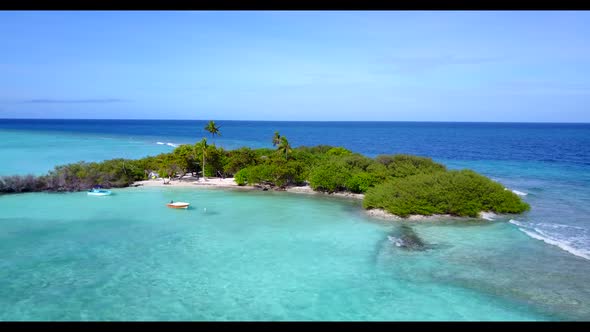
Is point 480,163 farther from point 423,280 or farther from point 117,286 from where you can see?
point 117,286

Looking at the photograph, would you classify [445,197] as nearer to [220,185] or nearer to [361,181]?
[361,181]

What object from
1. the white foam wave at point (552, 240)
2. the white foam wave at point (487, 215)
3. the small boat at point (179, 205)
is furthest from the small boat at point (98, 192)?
the white foam wave at point (552, 240)

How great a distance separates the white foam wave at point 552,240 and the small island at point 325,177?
12.1ft

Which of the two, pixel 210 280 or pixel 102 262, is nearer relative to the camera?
pixel 210 280

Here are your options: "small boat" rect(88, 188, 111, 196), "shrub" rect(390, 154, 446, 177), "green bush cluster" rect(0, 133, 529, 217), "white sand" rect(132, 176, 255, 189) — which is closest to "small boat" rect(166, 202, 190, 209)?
"small boat" rect(88, 188, 111, 196)

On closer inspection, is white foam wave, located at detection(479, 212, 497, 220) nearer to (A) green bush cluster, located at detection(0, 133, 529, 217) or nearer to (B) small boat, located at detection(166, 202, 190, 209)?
(A) green bush cluster, located at detection(0, 133, 529, 217)

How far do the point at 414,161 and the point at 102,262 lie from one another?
30.8 meters

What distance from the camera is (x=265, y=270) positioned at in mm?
21109

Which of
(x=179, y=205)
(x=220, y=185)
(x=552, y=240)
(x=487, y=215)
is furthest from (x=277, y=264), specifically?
(x=220, y=185)

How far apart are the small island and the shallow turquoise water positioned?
2.95 metres

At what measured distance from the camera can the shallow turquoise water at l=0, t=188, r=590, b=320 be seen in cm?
1722

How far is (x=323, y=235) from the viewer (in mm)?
27312
